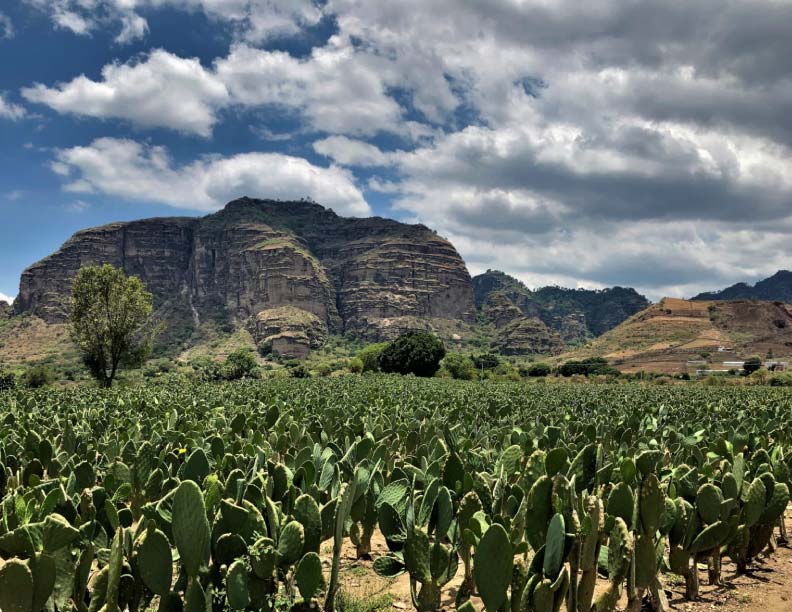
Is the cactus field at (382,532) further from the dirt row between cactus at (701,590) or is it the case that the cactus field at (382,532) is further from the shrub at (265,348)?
the shrub at (265,348)

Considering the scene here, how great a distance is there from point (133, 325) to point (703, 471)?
136ft

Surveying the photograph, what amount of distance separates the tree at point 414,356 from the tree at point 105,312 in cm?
4315

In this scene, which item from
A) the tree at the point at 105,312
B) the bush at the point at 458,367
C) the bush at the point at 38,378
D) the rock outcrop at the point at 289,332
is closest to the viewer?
the tree at the point at 105,312

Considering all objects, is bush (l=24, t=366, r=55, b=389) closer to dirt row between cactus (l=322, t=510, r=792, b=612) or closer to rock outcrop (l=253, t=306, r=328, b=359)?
dirt row between cactus (l=322, t=510, r=792, b=612)

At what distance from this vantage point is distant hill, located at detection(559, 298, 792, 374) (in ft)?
336

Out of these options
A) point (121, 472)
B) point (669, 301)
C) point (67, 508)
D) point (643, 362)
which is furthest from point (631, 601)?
point (669, 301)

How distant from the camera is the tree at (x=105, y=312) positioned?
39188mm

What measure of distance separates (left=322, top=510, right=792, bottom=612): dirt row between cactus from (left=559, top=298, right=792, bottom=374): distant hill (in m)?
95.1

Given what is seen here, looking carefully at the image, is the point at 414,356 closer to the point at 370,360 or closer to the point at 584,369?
the point at 370,360

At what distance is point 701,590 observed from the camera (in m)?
4.71

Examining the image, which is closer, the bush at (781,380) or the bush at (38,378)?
the bush at (781,380)

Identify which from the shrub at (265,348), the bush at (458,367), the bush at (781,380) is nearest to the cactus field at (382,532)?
the bush at (781,380)

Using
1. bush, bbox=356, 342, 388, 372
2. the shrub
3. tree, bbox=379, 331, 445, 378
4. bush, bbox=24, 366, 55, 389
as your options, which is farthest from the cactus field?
the shrub

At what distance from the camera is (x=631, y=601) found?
378 centimetres
